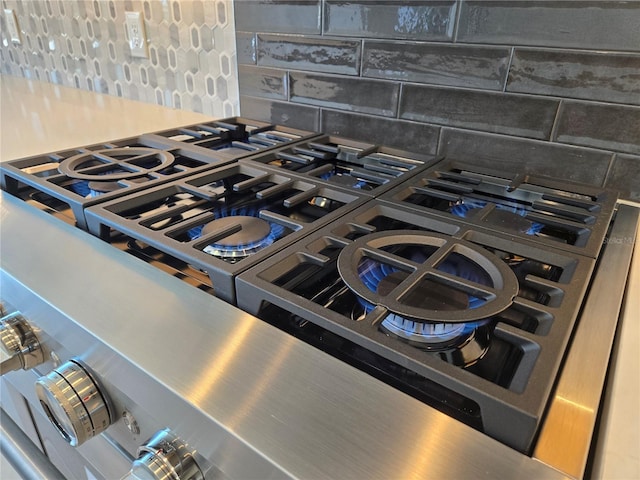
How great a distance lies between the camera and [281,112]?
108cm

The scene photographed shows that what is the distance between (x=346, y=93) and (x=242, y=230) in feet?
1.67

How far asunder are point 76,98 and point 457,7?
135 centimetres

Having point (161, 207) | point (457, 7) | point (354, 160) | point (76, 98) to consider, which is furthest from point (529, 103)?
point (76, 98)

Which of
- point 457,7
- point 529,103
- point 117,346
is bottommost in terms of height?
point 117,346

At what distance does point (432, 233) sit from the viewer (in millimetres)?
549

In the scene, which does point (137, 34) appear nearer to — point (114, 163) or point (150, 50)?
point (150, 50)

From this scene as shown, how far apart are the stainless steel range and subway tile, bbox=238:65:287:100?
0.39 meters

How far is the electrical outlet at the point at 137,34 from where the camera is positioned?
4.28 feet

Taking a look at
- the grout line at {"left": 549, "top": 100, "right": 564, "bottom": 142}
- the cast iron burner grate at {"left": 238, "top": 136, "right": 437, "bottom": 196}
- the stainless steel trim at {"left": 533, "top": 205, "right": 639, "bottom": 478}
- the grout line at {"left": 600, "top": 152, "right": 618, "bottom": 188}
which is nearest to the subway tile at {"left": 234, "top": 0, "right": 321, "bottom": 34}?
the cast iron burner grate at {"left": 238, "top": 136, "right": 437, "bottom": 196}

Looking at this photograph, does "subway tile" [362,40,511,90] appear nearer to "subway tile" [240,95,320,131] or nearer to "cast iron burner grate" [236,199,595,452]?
"subway tile" [240,95,320,131]

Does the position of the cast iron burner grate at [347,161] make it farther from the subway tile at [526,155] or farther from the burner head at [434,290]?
the burner head at [434,290]

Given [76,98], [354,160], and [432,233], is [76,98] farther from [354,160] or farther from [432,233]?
[432,233]

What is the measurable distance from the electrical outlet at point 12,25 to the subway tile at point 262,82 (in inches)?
55.1

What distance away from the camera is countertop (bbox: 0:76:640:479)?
1.09 ft
